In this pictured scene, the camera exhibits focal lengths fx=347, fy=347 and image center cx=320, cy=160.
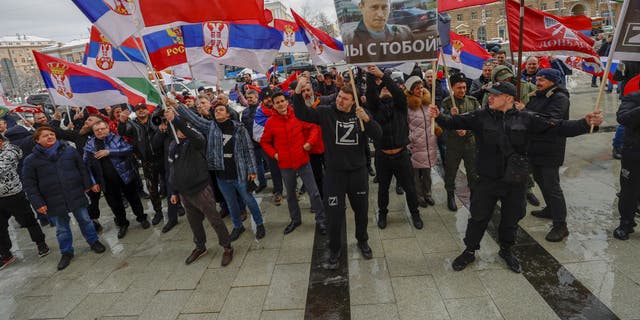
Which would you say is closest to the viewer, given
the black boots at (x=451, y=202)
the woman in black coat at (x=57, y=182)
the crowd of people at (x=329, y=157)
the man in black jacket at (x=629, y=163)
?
the crowd of people at (x=329, y=157)

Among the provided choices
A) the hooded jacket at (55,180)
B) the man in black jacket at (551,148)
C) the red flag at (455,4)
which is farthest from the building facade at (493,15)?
the hooded jacket at (55,180)

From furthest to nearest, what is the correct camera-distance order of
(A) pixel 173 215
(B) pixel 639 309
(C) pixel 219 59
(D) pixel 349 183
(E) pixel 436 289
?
(A) pixel 173 215
(C) pixel 219 59
(D) pixel 349 183
(E) pixel 436 289
(B) pixel 639 309

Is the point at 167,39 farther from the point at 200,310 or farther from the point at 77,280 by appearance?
the point at 200,310

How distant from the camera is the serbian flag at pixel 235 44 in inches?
200

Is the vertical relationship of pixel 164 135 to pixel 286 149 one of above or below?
above

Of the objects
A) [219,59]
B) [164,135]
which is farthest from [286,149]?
[164,135]

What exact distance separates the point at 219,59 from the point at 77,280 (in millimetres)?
3573

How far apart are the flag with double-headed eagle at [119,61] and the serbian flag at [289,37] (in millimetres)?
3296

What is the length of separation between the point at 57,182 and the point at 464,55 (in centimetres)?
667

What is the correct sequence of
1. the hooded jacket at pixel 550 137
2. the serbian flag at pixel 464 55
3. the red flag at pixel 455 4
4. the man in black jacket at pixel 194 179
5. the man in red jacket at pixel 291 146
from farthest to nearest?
the serbian flag at pixel 464 55, the red flag at pixel 455 4, the man in red jacket at pixel 291 146, the man in black jacket at pixel 194 179, the hooded jacket at pixel 550 137

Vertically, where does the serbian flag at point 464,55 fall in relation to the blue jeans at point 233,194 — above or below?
above

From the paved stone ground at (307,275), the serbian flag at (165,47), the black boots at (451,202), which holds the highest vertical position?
the serbian flag at (165,47)

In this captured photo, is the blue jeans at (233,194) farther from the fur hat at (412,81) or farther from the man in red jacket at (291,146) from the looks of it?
the fur hat at (412,81)

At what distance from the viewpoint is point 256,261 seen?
14.7 feet
